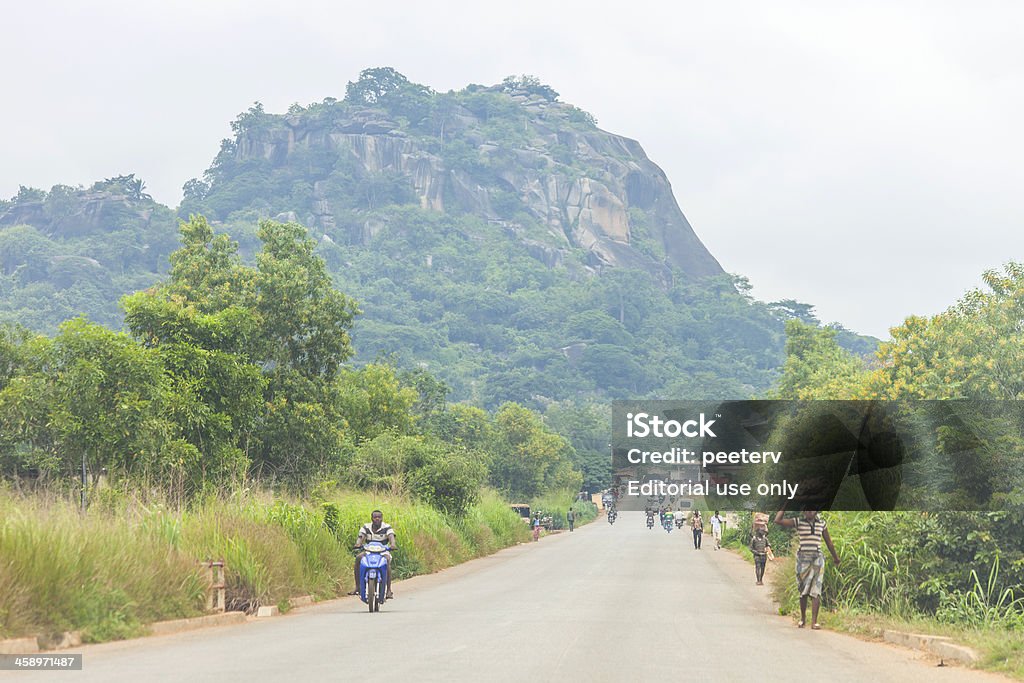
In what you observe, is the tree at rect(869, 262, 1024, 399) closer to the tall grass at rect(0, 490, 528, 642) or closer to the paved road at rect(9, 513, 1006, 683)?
the paved road at rect(9, 513, 1006, 683)

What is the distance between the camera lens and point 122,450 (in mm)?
28766

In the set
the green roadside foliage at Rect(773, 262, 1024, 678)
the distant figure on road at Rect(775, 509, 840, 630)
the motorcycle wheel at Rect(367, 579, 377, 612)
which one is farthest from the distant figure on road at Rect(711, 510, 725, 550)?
the distant figure on road at Rect(775, 509, 840, 630)

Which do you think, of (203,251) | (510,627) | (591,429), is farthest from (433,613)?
(591,429)

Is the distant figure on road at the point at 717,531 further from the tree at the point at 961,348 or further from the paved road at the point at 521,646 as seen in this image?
the paved road at the point at 521,646

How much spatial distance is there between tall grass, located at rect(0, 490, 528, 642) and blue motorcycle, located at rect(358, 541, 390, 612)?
1.32 metres

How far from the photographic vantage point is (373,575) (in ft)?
64.2

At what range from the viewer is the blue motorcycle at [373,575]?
19422 mm

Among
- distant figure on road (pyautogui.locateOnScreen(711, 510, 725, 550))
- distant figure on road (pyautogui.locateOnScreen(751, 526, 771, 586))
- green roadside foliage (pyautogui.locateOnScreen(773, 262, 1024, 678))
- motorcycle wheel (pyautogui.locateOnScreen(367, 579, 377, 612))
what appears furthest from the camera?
distant figure on road (pyautogui.locateOnScreen(711, 510, 725, 550))

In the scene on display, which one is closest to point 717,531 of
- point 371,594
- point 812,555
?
point 371,594

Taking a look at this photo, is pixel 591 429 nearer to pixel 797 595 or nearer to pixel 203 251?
pixel 203 251

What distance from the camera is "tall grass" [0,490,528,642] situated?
1356 cm

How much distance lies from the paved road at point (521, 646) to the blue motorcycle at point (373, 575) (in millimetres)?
384

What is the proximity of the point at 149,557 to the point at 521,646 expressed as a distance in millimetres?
5696

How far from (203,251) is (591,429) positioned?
12287 cm
